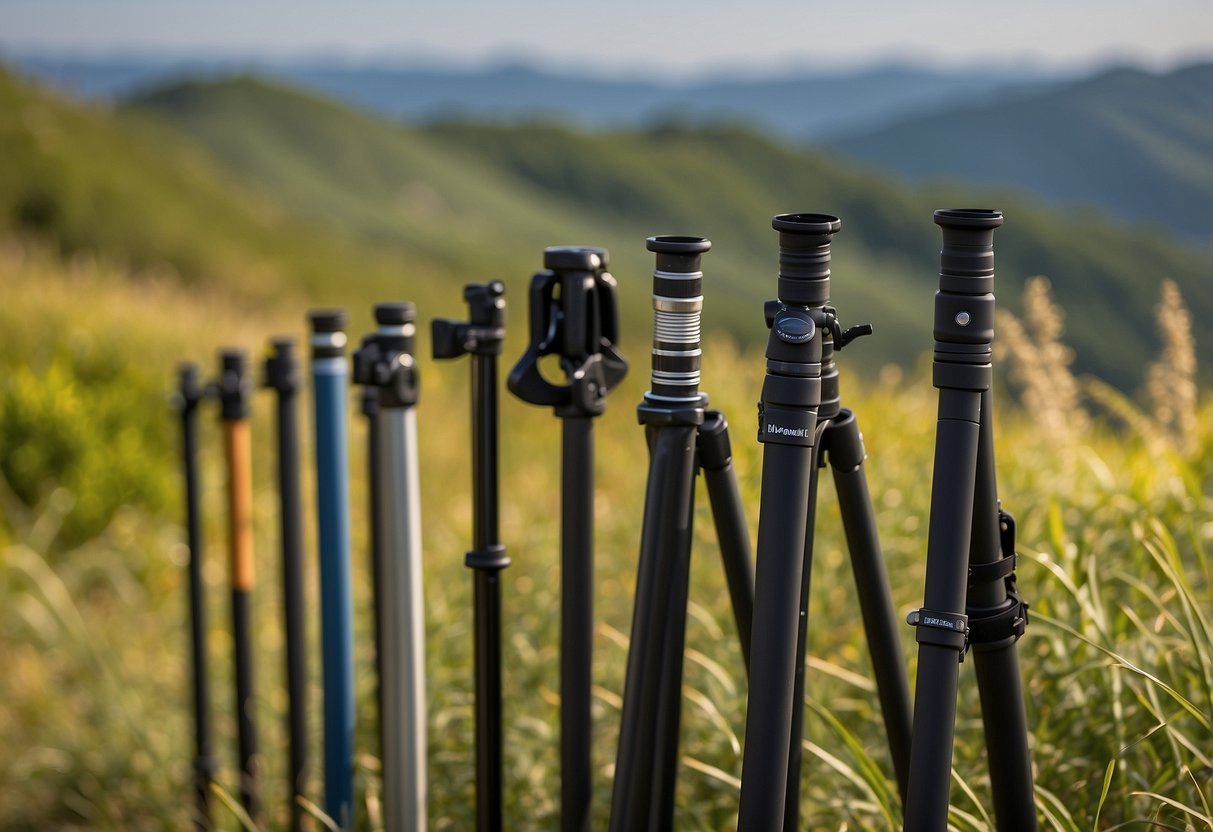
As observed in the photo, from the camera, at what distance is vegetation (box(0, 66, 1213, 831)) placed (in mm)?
2441

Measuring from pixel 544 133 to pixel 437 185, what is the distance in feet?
70.6

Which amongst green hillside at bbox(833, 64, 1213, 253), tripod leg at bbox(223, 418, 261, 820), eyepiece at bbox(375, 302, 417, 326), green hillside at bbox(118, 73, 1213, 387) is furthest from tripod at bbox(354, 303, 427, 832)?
green hillside at bbox(118, 73, 1213, 387)

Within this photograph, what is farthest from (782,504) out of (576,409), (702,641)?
(702,641)

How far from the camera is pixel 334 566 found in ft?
9.62

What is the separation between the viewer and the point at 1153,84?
6320mm

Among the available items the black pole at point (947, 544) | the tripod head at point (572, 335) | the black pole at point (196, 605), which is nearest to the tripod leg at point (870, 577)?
→ the black pole at point (947, 544)

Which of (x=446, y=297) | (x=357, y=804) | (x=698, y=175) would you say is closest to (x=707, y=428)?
(x=357, y=804)

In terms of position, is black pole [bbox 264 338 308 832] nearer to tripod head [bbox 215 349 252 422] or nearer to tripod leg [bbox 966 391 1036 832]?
tripod head [bbox 215 349 252 422]

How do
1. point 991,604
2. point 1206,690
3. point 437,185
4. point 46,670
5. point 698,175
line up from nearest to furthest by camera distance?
point 991,604 → point 1206,690 → point 46,670 → point 437,185 → point 698,175

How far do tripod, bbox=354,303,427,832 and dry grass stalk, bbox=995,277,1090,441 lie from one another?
173 centimetres

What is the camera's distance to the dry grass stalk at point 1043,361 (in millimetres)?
3389

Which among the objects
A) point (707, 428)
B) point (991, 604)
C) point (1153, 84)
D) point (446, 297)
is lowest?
point (446, 297)

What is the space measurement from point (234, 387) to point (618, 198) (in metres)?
108

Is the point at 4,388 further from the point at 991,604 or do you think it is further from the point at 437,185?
the point at 437,185
